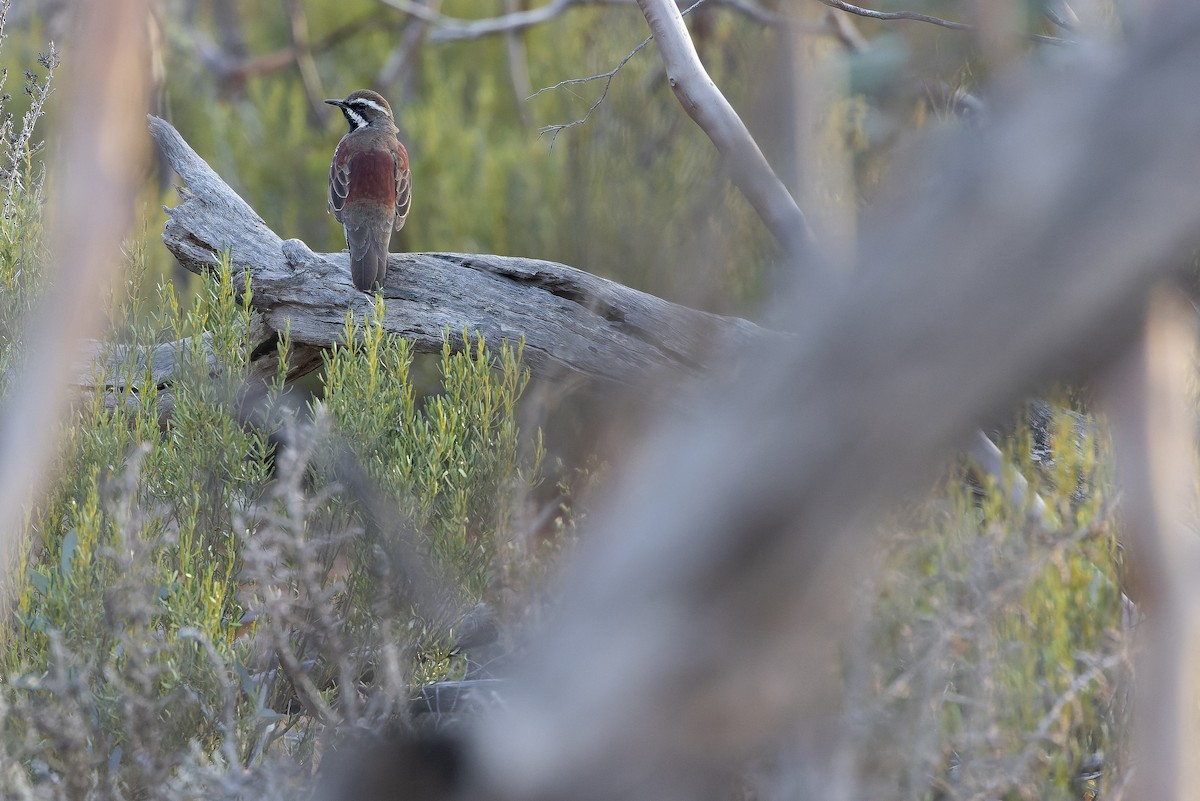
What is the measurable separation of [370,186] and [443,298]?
2.88ft

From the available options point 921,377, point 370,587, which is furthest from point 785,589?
point 370,587

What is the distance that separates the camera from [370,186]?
4.04 metres

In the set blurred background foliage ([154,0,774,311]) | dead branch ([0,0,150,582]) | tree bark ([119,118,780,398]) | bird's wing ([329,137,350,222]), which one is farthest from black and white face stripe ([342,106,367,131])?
dead branch ([0,0,150,582])

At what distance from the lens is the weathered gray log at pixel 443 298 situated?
130 inches

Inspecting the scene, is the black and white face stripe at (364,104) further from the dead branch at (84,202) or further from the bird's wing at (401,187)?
the dead branch at (84,202)

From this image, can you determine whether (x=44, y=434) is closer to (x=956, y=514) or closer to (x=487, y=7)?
(x=956, y=514)

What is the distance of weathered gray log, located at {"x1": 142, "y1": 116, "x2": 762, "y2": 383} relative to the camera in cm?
329

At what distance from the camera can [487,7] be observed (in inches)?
367

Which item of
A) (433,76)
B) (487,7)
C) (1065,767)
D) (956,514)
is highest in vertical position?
(487,7)

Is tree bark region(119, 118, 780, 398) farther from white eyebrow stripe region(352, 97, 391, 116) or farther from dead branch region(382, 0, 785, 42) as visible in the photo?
dead branch region(382, 0, 785, 42)

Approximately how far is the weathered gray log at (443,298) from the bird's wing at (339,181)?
55cm

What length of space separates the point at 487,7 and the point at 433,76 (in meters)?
2.09

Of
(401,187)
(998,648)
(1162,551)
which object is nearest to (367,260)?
(401,187)

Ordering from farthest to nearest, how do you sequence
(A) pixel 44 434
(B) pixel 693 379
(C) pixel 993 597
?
(B) pixel 693 379, (C) pixel 993 597, (A) pixel 44 434
